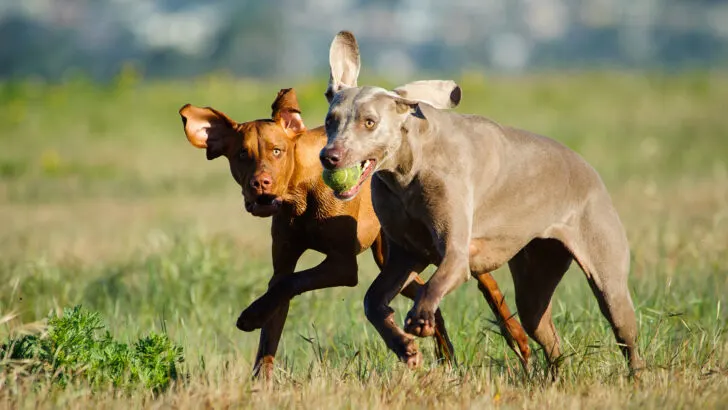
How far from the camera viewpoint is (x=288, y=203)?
20.1 feet

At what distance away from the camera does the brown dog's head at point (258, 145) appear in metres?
5.87

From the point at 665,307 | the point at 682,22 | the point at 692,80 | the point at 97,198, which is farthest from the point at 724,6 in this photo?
the point at 665,307

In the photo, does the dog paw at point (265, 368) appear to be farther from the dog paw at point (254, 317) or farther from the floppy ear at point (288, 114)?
the floppy ear at point (288, 114)

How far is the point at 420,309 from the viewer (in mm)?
5051

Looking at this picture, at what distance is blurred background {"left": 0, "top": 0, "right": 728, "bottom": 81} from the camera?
67375 millimetres

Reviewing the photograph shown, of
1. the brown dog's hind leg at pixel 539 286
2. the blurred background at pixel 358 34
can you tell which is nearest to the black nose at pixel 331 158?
the brown dog's hind leg at pixel 539 286

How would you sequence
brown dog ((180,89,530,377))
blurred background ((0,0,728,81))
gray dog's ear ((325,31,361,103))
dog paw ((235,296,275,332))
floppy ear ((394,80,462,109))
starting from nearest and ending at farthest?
floppy ear ((394,80,462,109)), gray dog's ear ((325,31,361,103)), dog paw ((235,296,275,332)), brown dog ((180,89,530,377)), blurred background ((0,0,728,81))

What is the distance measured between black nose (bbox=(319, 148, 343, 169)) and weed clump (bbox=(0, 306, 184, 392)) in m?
1.37

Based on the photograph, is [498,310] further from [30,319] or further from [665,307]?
[30,319]

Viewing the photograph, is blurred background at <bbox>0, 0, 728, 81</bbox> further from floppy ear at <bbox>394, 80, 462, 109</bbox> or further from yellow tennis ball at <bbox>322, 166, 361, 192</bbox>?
yellow tennis ball at <bbox>322, 166, 361, 192</bbox>

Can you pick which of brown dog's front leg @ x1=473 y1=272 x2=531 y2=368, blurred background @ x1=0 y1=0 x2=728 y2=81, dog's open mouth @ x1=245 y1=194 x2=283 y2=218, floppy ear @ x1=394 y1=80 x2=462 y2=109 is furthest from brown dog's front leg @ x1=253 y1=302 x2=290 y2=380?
blurred background @ x1=0 y1=0 x2=728 y2=81

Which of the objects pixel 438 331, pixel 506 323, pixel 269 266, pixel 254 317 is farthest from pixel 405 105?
pixel 269 266

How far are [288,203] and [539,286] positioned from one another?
5.15 ft

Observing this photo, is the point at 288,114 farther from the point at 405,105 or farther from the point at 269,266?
the point at 269,266
